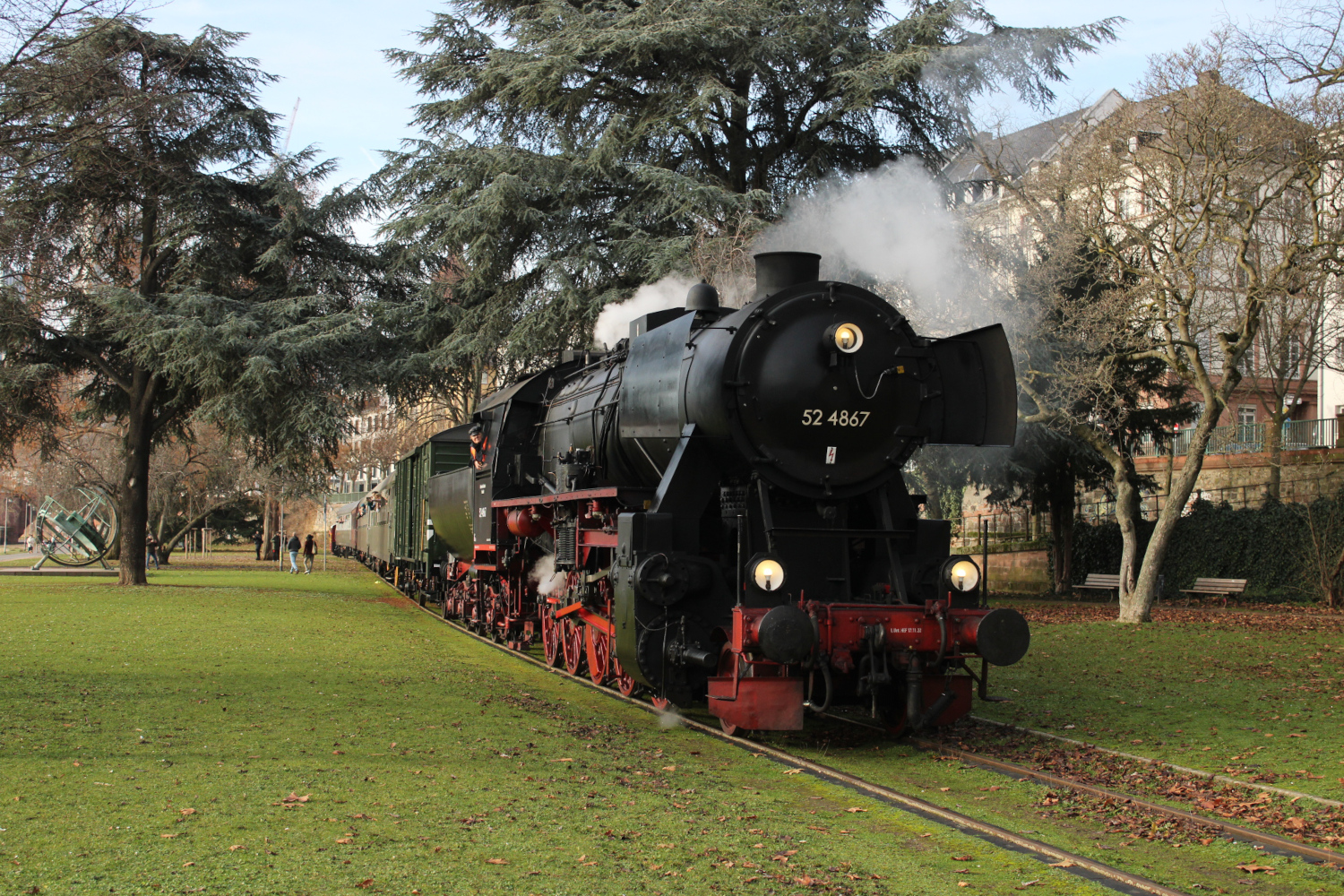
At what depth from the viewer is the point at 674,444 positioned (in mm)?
8570

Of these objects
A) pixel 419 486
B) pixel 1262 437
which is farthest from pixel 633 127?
pixel 1262 437

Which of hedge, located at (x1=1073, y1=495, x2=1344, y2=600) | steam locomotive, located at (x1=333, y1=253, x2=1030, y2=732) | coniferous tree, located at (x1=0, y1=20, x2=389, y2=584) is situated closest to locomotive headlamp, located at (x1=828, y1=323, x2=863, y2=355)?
steam locomotive, located at (x1=333, y1=253, x2=1030, y2=732)

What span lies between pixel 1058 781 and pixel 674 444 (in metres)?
3.67

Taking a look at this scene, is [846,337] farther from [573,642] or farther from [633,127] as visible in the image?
[633,127]

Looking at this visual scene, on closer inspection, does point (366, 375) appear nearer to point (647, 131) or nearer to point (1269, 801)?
point (647, 131)

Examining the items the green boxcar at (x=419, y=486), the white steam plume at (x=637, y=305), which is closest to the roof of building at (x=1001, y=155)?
the white steam plume at (x=637, y=305)

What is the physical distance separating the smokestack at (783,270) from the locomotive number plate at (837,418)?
3.80ft

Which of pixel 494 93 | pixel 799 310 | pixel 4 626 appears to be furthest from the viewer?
pixel 494 93

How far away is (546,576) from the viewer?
12922mm

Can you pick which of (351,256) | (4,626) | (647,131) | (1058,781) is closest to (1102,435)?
(647,131)

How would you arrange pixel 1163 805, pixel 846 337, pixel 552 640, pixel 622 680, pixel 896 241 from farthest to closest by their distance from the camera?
pixel 896 241
pixel 552 640
pixel 622 680
pixel 846 337
pixel 1163 805

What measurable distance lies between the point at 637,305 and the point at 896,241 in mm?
5872

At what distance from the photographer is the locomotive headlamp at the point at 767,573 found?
25.0ft

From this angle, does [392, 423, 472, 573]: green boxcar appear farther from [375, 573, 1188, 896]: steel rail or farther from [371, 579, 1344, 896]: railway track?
[371, 579, 1344, 896]: railway track
